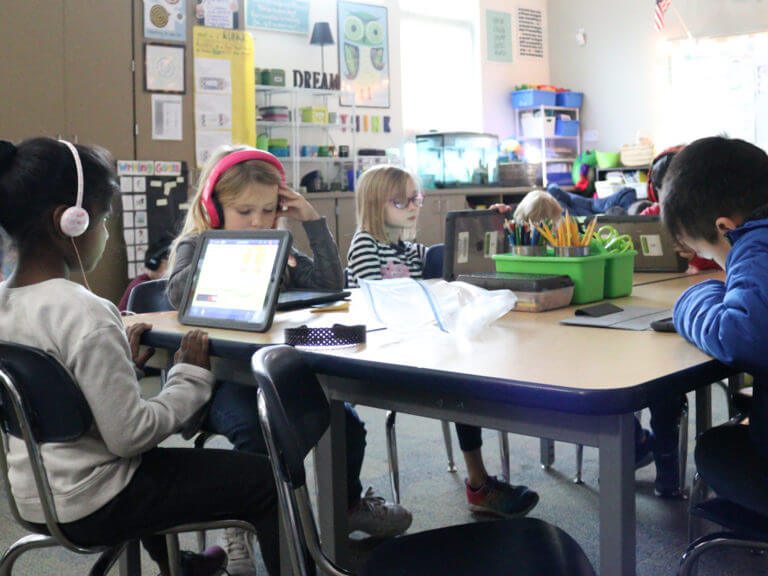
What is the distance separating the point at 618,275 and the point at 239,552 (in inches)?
40.4

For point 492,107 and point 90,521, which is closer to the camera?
point 90,521

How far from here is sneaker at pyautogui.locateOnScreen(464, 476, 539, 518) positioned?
7.13 ft

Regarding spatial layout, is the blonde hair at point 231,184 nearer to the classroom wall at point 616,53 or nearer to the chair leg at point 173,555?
the chair leg at point 173,555

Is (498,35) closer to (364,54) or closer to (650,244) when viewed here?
(364,54)

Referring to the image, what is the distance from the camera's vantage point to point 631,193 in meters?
6.05

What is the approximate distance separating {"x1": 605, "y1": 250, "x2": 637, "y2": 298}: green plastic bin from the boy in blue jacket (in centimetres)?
49

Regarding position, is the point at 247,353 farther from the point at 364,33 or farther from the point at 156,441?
the point at 364,33

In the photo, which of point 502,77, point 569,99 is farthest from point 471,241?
point 569,99

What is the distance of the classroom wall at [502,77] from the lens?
7805 mm

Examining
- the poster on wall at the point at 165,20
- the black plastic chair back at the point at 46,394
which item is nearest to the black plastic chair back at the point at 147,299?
the black plastic chair back at the point at 46,394

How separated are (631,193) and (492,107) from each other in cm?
222

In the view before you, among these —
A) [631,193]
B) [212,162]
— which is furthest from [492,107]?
[212,162]

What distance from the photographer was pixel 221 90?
471 centimetres

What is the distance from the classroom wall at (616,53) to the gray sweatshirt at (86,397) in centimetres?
733
